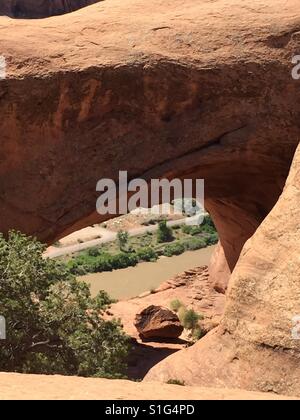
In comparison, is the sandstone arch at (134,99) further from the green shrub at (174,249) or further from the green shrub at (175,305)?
the green shrub at (174,249)

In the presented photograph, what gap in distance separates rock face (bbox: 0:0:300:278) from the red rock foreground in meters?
7.66

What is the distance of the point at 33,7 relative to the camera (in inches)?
2068

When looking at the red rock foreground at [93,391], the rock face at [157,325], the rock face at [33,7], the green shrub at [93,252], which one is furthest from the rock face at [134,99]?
the rock face at [33,7]

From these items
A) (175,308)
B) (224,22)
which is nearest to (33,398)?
(224,22)

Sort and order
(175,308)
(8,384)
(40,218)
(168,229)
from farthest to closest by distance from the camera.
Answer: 1. (168,229)
2. (175,308)
3. (40,218)
4. (8,384)

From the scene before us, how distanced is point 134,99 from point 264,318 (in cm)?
690

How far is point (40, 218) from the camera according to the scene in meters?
15.2

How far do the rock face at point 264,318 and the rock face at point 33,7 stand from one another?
45.0 meters

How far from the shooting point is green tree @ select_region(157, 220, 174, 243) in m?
46.8

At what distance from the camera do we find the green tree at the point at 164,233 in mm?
46797

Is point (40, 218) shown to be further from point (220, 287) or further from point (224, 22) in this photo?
point (220, 287)

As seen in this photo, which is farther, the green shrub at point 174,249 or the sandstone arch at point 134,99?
the green shrub at point 174,249

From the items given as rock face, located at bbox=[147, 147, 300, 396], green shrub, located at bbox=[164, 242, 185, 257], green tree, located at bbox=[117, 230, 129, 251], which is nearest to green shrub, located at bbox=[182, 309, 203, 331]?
rock face, located at bbox=[147, 147, 300, 396]
